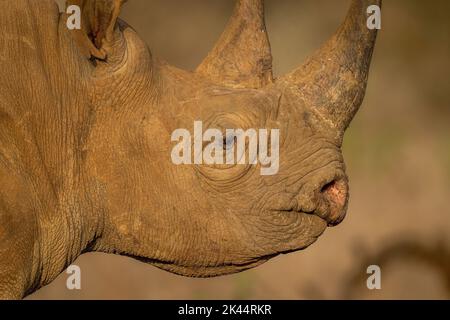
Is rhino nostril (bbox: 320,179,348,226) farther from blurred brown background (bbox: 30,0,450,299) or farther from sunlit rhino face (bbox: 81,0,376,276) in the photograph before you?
blurred brown background (bbox: 30,0,450,299)

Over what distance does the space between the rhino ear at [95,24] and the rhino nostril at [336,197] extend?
1018 mm

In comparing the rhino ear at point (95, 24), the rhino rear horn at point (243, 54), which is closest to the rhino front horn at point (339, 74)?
the rhino rear horn at point (243, 54)

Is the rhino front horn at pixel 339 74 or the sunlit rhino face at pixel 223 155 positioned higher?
the rhino front horn at pixel 339 74

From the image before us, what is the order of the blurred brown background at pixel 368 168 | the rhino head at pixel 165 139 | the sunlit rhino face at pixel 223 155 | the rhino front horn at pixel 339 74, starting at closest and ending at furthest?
the rhino head at pixel 165 139, the sunlit rhino face at pixel 223 155, the rhino front horn at pixel 339 74, the blurred brown background at pixel 368 168

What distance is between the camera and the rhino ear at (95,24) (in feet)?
16.6

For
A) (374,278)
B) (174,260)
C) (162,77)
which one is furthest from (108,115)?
(374,278)

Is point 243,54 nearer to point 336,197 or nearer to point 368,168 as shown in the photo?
point 336,197

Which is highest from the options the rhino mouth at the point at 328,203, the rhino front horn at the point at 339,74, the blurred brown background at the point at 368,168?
the blurred brown background at the point at 368,168

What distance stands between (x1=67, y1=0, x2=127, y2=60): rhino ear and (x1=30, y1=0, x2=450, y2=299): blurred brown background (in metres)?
4.29

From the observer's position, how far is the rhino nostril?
529 cm

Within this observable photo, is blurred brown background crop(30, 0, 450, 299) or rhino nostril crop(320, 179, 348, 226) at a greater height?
blurred brown background crop(30, 0, 450, 299)

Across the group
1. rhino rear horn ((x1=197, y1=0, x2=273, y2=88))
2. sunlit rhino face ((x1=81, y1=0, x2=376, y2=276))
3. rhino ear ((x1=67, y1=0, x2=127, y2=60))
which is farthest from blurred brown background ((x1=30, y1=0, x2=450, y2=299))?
rhino ear ((x1=67, y1=0, x2=127, y2=60))

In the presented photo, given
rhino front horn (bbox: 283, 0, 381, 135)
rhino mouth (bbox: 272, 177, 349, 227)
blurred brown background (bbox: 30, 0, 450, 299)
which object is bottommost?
rhino mouth (bbox: 272, 177, 349, 227)

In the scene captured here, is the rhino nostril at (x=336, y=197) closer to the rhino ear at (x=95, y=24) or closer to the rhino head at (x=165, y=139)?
the rhino head at (x=165, y=139)
